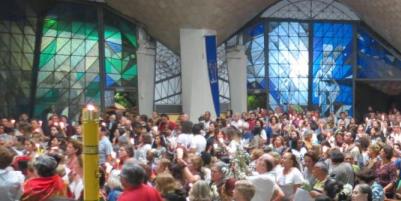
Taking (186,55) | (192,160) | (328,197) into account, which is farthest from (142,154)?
(186,55)

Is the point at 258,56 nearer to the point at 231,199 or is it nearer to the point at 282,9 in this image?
the point at 282,9

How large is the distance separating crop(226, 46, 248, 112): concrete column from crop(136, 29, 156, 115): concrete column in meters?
3.97

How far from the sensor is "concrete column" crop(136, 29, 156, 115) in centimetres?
2891

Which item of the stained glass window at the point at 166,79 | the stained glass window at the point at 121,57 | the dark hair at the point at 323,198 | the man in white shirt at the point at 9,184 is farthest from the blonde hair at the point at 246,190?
the stained glass window at the point at 166,79

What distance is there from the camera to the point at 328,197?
658cm

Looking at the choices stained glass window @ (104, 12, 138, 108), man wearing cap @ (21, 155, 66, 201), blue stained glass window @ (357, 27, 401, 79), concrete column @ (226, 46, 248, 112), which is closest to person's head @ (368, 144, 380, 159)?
man wearing cap @ (21, 155, 66, 201)

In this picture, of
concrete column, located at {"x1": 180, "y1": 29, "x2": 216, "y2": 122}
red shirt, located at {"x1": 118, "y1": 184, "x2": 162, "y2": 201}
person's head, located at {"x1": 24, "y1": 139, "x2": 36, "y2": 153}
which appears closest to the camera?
red shirt, located at {"x1": 118, "y1": 184, "x2": 162, "y2": 201}

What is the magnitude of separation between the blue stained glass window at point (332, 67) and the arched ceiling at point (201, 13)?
103 inches

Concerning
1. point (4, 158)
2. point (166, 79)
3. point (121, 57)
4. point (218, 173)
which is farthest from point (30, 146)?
point (166, 79)

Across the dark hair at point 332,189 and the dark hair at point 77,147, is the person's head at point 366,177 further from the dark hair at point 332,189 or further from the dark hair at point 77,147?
the dark hair at point 77,147

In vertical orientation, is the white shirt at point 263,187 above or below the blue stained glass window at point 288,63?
below

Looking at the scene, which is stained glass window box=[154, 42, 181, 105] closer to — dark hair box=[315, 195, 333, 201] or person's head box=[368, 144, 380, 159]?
person's head box=[368, 144, 380, 159]

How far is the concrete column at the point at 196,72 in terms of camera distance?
89.9 feet

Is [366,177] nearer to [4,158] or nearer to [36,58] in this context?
[4,158]
